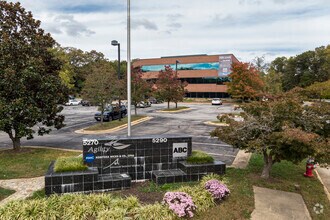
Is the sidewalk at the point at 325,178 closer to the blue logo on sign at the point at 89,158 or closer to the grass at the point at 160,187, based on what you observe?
the grass at the point at 160,187

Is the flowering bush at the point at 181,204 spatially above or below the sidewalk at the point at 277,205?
above

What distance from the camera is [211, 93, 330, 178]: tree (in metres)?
7.75

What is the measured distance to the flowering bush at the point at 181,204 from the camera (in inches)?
255

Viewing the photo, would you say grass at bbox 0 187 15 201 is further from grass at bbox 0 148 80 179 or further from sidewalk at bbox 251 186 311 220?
sidewalk at bbox 251 186 311 220

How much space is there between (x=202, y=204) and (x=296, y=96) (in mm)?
5434

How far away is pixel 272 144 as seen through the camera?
840 cm

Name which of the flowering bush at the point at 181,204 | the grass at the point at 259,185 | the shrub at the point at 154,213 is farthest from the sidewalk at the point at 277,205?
the shrub at the point at 154,213

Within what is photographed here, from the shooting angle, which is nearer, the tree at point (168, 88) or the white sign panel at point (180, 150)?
the white sign panel at point (180, 150)

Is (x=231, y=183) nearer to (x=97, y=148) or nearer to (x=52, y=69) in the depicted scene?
(x=97, y=148)

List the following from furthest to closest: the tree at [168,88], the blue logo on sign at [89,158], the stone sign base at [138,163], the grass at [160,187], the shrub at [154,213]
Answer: the tree at [168,88]
the blue logo on sign at [89,158]
the stone sign base at [138,163]
the grass at [160,187]
the shrub at [154,213]

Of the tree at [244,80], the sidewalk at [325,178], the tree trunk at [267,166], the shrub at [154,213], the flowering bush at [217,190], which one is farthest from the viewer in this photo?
the tree at [244,80]

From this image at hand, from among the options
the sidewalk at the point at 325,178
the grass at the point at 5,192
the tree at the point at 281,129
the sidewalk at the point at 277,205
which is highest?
the tree at the point at 281,129

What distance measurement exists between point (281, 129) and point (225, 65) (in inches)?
2080

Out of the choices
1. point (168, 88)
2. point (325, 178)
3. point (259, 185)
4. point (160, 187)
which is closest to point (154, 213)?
point (160, 187)
